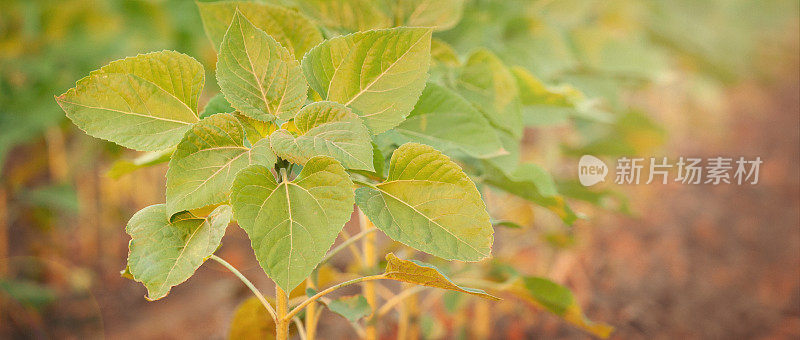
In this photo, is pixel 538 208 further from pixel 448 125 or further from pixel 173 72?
pixel 173 72

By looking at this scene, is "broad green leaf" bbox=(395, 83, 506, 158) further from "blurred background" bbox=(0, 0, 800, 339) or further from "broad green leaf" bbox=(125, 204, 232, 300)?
"blurred background" bbox=(0, 0, 800, 339)

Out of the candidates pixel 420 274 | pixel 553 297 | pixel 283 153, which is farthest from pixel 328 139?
pixel 553 297

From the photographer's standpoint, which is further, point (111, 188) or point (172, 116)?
point (111, 188)

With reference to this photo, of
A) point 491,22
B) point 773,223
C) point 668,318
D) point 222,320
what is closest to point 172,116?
point 491,22

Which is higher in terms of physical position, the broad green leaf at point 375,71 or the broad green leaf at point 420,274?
the broad green leaf at point 375,71

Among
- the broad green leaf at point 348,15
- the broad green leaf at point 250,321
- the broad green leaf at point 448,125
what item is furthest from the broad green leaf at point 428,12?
the broad green leaf at point 250,321

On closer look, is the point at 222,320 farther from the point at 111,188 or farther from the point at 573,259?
the point at 111,188

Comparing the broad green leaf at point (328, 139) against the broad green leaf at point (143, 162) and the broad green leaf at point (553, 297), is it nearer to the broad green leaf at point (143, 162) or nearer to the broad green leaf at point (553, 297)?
the broad green leaf at point (143, 162)
